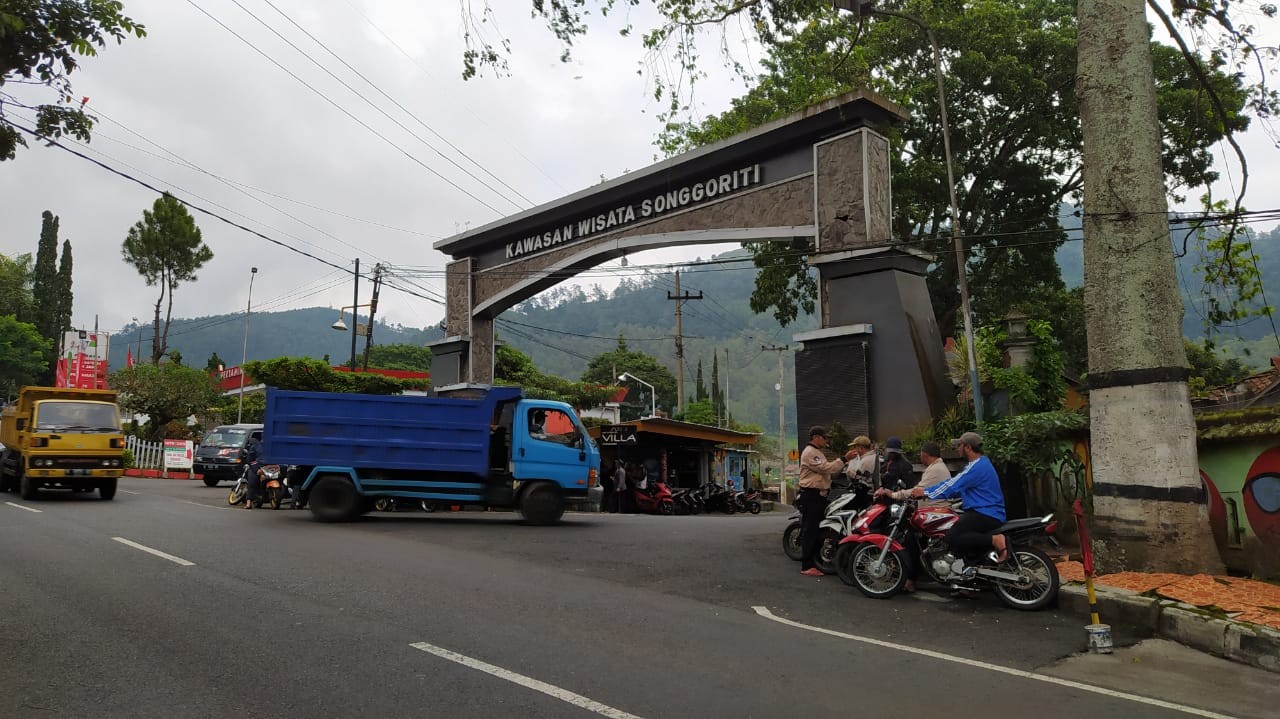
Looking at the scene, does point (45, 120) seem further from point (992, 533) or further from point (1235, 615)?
point (1235, 615)

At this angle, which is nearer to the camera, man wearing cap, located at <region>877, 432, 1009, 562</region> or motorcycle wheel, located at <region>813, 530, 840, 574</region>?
man wearing cap, located at <region>877, 432, 1009, 562</region>

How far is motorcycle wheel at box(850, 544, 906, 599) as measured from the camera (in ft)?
25.8

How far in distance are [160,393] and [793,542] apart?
126 ft

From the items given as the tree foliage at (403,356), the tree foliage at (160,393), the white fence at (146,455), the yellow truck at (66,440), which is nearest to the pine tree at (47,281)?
the tree foliage at (160,393)

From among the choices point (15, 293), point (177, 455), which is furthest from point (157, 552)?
point (15, 293)

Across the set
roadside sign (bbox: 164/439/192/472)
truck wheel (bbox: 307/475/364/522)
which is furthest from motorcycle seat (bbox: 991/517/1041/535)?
roadside sign (bbox: 164/439/192/472)

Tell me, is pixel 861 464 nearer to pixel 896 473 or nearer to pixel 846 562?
pixel 896 473

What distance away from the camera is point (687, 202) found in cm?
1836

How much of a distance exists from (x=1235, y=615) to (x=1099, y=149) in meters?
4.88

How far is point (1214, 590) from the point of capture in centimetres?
690

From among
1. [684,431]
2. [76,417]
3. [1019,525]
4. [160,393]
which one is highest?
[160,393]

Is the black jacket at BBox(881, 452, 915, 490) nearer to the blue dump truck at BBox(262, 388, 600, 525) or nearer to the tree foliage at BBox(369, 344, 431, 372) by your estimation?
the blue dump truck at BBox(262, 388, 600, 525)

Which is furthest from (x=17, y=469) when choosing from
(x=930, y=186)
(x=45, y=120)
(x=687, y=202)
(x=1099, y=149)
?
(x=930, y=186)

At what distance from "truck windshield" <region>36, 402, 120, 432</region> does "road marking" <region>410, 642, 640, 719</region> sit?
49.7 ft
